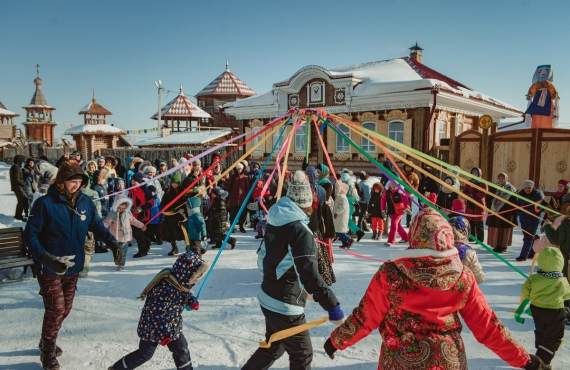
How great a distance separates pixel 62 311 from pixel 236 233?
5770 millimetres

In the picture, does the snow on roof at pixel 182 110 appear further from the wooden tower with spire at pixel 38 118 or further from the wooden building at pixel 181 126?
the wooden tower with spire at pixel 38 118

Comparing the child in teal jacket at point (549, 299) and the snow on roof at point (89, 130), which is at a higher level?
the snow on roof at point (89, 130)

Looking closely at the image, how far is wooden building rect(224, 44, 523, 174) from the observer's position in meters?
14.6

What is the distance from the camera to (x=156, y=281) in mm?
3021

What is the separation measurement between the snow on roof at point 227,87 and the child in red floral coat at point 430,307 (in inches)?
1251

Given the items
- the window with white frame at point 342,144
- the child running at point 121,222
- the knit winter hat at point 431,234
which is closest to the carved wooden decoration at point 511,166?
the window with white frame at point 342,144

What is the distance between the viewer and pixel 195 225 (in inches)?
269

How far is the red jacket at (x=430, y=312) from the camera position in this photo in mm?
2043

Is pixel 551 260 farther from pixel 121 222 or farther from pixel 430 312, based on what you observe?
pixel 121 222

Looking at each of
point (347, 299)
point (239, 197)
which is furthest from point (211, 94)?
point (347, 299)

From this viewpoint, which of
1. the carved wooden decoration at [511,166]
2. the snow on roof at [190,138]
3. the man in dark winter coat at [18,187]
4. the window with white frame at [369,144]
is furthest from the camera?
the snow on roof at [190,138]

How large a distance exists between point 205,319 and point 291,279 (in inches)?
83.8

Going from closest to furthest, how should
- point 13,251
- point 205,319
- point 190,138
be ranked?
point 205,319 → point 13,251 → point 190,138

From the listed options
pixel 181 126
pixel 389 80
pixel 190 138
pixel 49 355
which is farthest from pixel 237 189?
pixel 181 126
